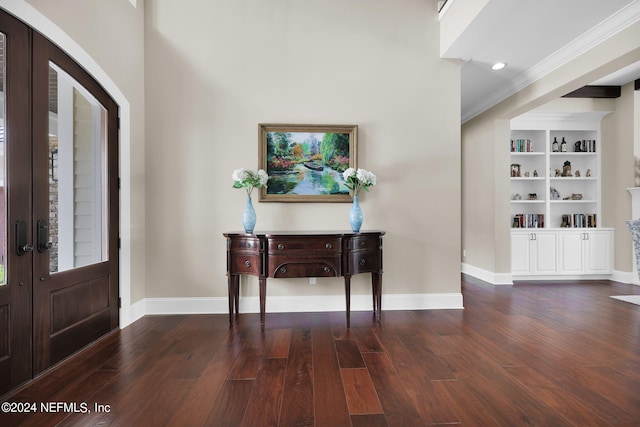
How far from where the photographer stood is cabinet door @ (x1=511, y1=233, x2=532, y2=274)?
532 cm

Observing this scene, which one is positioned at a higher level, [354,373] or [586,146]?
[586,146]

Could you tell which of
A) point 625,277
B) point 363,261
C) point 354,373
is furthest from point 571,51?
point 354,373

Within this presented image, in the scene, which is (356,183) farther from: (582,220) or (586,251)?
(582,220)

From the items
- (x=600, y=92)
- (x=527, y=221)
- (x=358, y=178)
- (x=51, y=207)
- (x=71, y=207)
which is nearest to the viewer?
(x=51, y=207)

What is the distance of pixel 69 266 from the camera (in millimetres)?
2555

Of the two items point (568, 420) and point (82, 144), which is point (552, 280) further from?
point (82, 144)

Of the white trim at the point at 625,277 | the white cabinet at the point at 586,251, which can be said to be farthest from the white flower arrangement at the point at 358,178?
the white trim at the point at 625,277

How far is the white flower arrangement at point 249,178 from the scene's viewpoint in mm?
3217

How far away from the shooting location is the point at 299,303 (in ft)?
11.9

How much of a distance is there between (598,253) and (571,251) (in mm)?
425

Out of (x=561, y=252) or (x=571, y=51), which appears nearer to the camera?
(x=571, y=51)

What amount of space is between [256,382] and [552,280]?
5.22m

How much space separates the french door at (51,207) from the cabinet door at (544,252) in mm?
5739

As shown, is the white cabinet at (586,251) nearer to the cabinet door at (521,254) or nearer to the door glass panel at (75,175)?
the cabinet door at (521,254)
